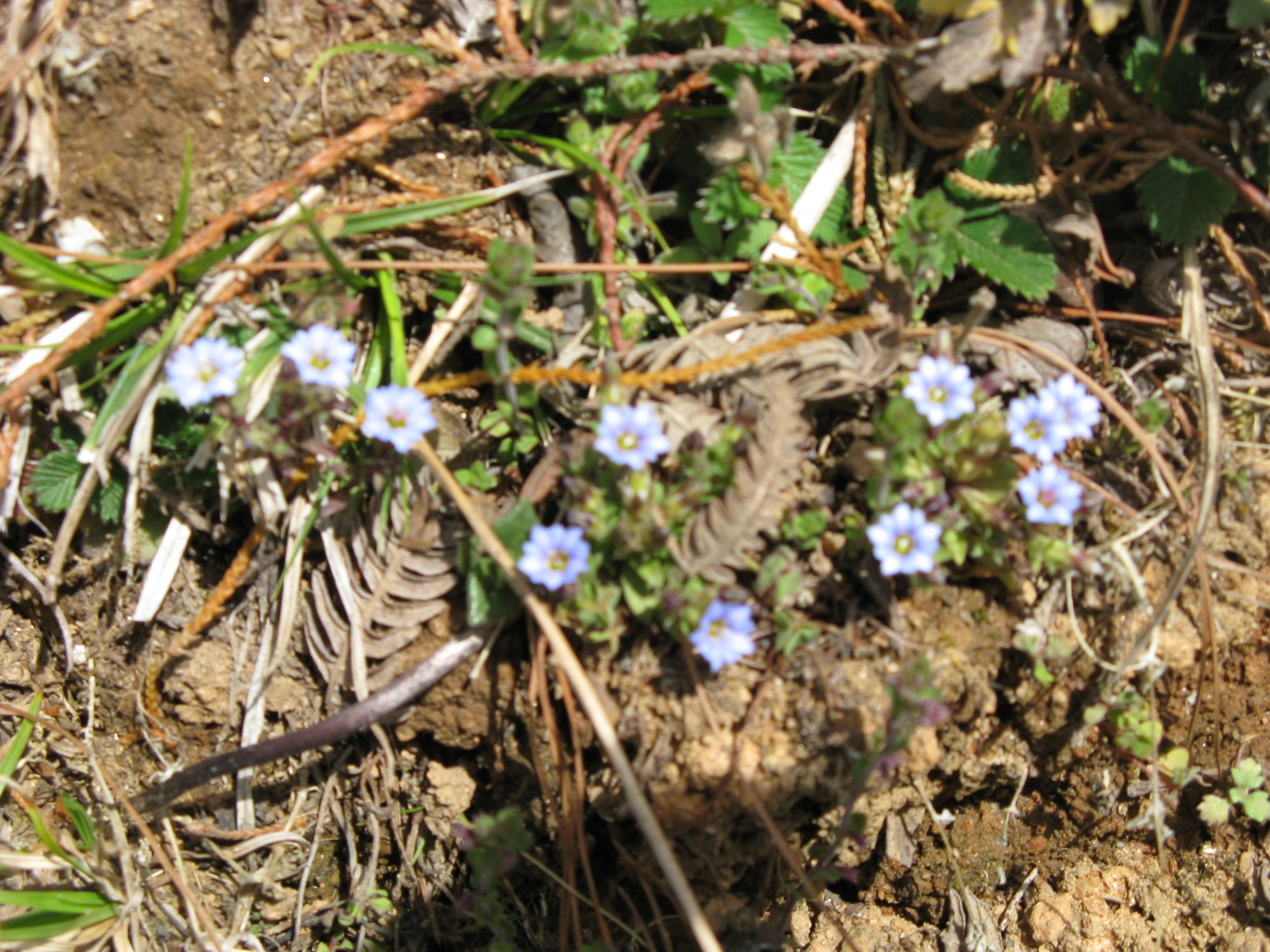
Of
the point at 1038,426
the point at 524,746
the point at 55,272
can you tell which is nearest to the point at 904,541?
the point at 1038,426

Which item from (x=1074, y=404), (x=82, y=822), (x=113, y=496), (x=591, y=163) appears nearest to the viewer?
(x=1074, y=404)

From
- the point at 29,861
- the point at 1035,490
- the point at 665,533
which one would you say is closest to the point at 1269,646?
the point at 1035,490

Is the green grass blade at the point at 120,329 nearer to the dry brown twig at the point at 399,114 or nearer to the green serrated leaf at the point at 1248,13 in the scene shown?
the dry brown twig at the point at 399,114

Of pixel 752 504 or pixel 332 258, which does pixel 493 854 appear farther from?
pixel 332 258

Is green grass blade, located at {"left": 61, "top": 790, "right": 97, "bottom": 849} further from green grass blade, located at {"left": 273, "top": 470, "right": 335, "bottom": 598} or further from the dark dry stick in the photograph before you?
green grass blade, located at {"left": 273, "top": 470, "right": 335, "bottom": 598}

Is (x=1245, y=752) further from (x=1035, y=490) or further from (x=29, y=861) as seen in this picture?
(x=29, y=861)
